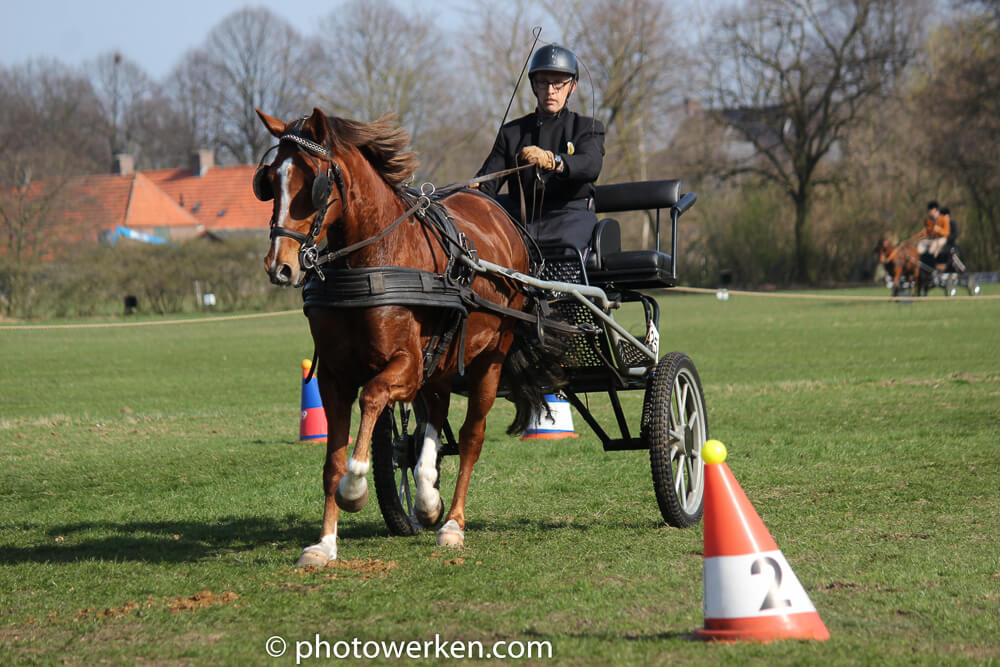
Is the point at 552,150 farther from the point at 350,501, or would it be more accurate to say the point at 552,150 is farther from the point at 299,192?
the point at 350,501

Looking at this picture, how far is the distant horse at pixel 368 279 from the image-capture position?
496 centimetres

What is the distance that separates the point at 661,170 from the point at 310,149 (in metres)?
45.9

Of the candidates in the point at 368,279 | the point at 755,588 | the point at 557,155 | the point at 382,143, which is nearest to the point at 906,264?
the point at 557,155

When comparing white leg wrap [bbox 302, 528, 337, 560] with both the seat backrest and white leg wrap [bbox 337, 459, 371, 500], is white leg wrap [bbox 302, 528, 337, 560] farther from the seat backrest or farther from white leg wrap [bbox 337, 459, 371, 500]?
the seat backrest

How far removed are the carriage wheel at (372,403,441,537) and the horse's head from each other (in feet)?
4.55

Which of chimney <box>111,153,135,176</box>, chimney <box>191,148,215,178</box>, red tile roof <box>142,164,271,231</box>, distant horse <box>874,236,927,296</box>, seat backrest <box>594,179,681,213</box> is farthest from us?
chimney <box>111,153,135,176</box>

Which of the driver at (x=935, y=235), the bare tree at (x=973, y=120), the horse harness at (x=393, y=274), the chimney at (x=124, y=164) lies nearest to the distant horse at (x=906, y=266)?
the driver at (x=935, y=235)

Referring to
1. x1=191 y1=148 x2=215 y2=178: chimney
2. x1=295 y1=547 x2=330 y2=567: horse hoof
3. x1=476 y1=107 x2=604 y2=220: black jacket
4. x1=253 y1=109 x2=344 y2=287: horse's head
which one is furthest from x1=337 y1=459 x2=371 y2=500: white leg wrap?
x1=191 y1=148 x2=215 y2=178: chimney

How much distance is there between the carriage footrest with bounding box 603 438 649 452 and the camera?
6.61 m

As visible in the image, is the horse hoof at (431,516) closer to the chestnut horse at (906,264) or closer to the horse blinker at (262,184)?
the horse blinker at (262,184)

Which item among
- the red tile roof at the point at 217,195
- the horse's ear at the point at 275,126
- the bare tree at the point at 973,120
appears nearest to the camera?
the horse's ear at the point at 275,126

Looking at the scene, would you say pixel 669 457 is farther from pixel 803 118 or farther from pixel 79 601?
pixel 803 118

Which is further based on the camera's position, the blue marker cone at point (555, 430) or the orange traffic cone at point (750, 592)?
the blue marker cone at point (555, 430)

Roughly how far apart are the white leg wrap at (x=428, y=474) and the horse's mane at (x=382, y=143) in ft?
4.61
